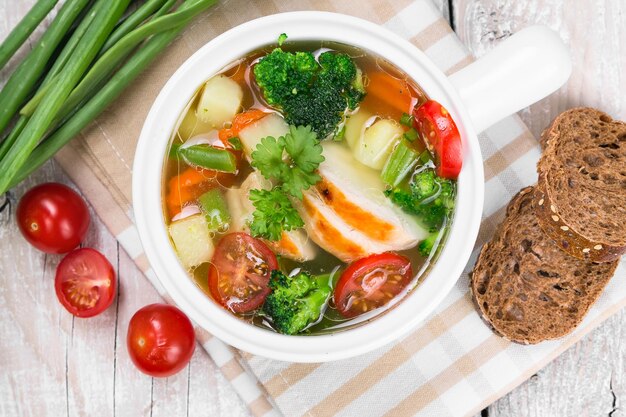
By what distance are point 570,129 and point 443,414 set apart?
866mm

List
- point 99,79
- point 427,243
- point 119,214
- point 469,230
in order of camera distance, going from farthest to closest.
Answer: point 119,214, point 99,79, point 427,243, point 469,230

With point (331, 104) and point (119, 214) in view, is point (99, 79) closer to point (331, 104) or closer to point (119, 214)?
point (119, 214)

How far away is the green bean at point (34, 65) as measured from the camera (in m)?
1.91

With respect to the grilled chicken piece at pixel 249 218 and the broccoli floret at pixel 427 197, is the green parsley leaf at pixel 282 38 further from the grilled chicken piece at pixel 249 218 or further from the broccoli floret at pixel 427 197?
the broccoli floret at pixel 427 197

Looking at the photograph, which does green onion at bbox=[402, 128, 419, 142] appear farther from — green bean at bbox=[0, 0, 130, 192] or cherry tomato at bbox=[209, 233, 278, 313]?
green bean at bbox=[0, 0, 130, 192]

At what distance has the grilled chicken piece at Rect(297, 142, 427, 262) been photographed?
171cm

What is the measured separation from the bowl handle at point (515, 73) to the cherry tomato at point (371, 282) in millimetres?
402

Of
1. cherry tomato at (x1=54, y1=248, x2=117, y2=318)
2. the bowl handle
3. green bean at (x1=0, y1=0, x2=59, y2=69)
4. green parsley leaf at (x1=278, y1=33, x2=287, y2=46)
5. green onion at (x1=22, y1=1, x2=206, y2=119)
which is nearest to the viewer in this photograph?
the bowl handle

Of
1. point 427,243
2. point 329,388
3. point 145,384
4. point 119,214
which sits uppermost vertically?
point 119,214

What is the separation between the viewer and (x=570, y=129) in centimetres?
193

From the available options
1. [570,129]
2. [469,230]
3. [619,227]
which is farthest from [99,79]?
[619,227]

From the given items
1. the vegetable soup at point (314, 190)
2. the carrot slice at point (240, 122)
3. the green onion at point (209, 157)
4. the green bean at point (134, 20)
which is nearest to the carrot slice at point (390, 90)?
the vegetable soup at point (314, 190)

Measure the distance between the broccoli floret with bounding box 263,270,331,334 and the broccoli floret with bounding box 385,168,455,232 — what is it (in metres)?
0.28

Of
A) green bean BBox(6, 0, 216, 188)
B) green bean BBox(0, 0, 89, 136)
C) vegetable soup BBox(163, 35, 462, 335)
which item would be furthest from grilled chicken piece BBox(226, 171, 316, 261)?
green bean BBox(0, 0, 89, 136)
